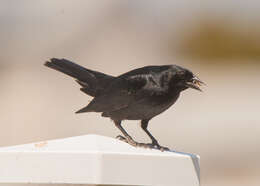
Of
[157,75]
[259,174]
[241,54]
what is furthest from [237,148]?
[157,75]

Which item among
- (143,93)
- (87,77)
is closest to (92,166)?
(143,93)

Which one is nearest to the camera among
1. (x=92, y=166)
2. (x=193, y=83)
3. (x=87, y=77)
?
(x=92, y=166)

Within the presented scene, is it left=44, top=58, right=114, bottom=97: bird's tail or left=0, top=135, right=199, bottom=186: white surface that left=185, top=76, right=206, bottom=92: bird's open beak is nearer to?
left=44, top=58, right=114, bottom=97: bird's tail

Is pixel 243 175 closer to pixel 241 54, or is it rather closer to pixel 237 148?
pixel 237 148

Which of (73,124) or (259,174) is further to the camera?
(73,124)

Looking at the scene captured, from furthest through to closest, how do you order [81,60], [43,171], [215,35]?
1. [215,35]
2. [81,60]
3. [43,171]

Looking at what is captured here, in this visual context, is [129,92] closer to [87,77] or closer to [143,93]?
[143,93]
